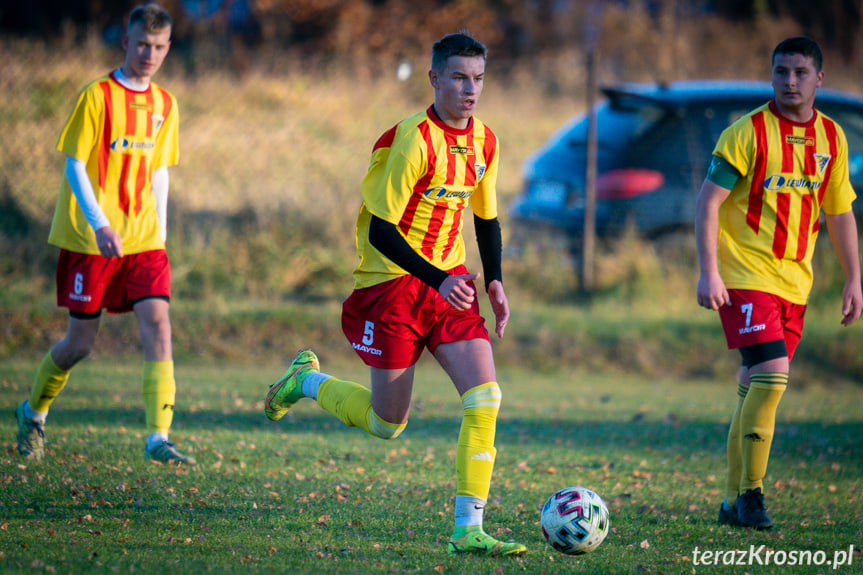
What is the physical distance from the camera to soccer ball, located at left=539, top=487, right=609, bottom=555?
13.3 ft

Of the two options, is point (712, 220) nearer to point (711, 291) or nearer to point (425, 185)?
point (711, 291)

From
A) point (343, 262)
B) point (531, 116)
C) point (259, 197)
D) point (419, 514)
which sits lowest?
point (419, 514)

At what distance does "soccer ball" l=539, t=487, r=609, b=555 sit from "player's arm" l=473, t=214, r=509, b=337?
2.78 ft

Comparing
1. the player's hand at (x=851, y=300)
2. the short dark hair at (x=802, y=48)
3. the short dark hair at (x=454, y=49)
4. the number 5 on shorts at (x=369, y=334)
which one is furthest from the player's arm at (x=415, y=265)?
the player's hand at (x=851, y=300)

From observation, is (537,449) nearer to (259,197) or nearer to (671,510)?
(671,510)

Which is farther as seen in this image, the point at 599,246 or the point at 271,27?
the point at 271,27

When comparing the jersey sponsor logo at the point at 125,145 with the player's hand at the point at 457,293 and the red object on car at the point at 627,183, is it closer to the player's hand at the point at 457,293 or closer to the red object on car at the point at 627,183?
the player's hand at the point at 457,293

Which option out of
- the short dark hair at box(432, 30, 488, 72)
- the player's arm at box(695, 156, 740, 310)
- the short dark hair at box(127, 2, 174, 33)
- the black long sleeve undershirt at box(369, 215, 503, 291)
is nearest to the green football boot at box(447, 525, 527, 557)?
the black long sleeve undershirt at box(369, 215, 503, 291)

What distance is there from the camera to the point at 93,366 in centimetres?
944

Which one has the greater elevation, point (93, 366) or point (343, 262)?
point (343, 262)

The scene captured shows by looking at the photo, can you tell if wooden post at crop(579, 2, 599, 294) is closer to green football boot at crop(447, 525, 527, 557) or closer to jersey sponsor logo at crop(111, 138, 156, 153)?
jersey sponsor logo at crop(111, 138, 156, 153)

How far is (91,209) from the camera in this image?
529 centimetres

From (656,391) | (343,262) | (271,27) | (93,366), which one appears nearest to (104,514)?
(93,366)

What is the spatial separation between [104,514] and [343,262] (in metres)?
7.66
